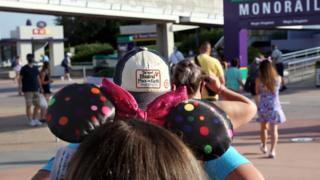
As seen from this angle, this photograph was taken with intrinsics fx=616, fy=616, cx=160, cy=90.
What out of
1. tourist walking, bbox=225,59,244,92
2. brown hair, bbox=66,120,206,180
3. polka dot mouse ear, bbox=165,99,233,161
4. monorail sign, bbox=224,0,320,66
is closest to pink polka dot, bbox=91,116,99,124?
polka dot mouse ear, bbox=165,99,233,161

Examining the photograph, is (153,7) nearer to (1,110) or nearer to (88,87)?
(1,110)

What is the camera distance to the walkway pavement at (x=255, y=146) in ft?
26.4

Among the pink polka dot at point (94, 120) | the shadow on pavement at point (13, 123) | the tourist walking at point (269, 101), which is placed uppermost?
the pink polka dot at point (94, 120)

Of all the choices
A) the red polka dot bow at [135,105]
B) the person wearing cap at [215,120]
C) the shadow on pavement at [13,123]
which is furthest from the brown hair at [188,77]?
the shadow on pavement at [13,123]

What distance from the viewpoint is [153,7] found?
33.8m

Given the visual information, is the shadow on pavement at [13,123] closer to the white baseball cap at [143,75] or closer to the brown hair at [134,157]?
the white baseball cap at [143,75]

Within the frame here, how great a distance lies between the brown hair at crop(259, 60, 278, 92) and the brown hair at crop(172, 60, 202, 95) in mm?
5881

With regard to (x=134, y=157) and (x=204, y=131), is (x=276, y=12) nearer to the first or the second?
(x=204, y=131)

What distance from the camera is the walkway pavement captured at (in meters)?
8.05

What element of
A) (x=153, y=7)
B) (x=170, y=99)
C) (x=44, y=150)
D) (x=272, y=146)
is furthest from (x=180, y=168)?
(x=153, y=7)

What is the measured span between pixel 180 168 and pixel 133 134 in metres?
0.13

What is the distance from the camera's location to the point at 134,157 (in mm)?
1330

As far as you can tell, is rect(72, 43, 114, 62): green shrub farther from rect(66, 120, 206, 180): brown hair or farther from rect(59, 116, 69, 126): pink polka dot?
rect(66, 120, 206, 180): brown hair

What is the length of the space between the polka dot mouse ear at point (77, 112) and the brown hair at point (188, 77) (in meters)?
0.94
